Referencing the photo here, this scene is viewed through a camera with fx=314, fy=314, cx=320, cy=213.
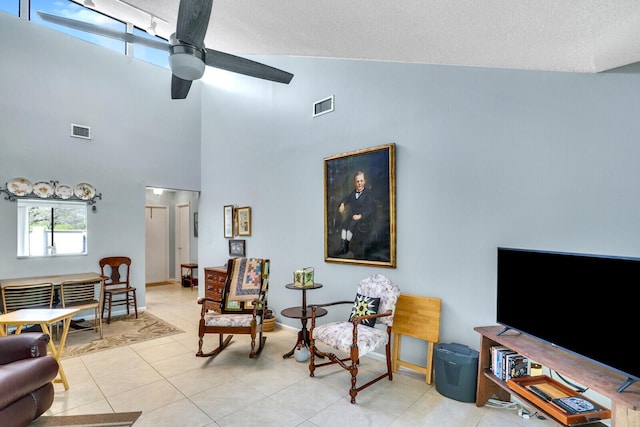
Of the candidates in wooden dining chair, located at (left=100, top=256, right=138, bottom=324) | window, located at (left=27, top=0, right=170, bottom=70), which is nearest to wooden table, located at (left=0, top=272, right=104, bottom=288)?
wooden dining chair, located at (left=100, top=256, right=138, bottom=324)

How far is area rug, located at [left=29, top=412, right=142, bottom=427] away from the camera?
7.53 ft

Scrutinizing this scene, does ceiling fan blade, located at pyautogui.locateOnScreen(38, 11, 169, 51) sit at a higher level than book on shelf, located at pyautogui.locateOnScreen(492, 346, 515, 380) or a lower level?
higher

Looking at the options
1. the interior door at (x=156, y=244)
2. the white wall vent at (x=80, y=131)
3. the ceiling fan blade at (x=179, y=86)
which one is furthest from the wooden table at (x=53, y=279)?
the interior door at (x=156, y=244)

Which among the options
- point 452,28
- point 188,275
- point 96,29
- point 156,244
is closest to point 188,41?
point 96,29

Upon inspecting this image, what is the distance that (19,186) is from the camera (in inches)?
179

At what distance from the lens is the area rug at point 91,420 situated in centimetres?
229

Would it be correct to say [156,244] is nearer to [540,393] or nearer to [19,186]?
[19,186]

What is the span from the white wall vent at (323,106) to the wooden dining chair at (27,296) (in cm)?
412

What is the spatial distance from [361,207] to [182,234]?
630cm

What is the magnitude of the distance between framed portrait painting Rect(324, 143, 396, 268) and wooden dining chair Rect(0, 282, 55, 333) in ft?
12.1

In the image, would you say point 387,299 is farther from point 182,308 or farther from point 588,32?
point 182,308

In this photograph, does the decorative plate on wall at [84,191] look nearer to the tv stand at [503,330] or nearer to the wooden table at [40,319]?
the wooden table at [40,319]

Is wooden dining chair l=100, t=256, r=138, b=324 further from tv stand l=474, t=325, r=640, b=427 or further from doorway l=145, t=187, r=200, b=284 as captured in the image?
tv stand l=474, t=325, r=640, b=427

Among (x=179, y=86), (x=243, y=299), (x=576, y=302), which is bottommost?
(x=243, y=299)
